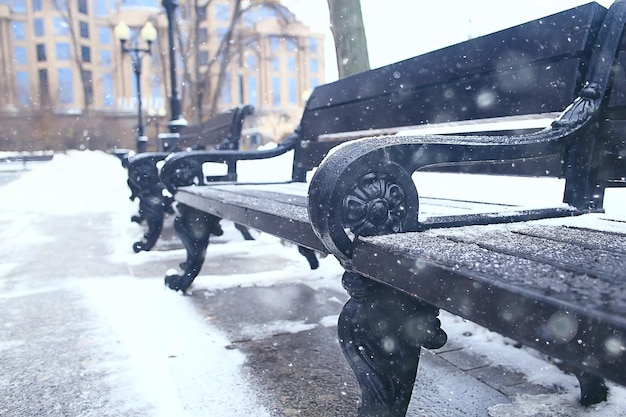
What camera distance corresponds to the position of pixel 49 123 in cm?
4188

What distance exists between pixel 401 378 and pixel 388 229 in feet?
1.20

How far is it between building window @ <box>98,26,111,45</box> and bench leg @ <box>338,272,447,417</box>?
188 ft

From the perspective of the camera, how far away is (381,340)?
132 centimetres

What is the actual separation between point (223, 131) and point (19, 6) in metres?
54.5

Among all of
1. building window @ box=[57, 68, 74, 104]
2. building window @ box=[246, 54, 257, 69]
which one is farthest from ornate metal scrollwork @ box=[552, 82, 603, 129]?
building window @ box=[246, 54, 257, 69]

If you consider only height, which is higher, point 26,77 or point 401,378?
point 26,77

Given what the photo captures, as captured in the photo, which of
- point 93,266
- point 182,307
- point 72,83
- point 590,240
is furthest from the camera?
point 72,83

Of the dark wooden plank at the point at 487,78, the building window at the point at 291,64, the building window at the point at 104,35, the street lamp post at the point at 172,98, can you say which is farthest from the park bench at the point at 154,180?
the building window at the point at 104,35

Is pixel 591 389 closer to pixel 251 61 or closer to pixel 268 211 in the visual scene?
pixel 268 211

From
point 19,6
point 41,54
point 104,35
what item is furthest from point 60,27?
point 104,35

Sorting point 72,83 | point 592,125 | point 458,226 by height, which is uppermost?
point 72,83

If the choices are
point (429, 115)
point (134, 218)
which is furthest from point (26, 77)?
point (429, 115)

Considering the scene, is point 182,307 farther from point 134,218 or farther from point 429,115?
point 134,218

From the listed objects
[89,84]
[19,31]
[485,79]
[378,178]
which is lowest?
[378,178]
